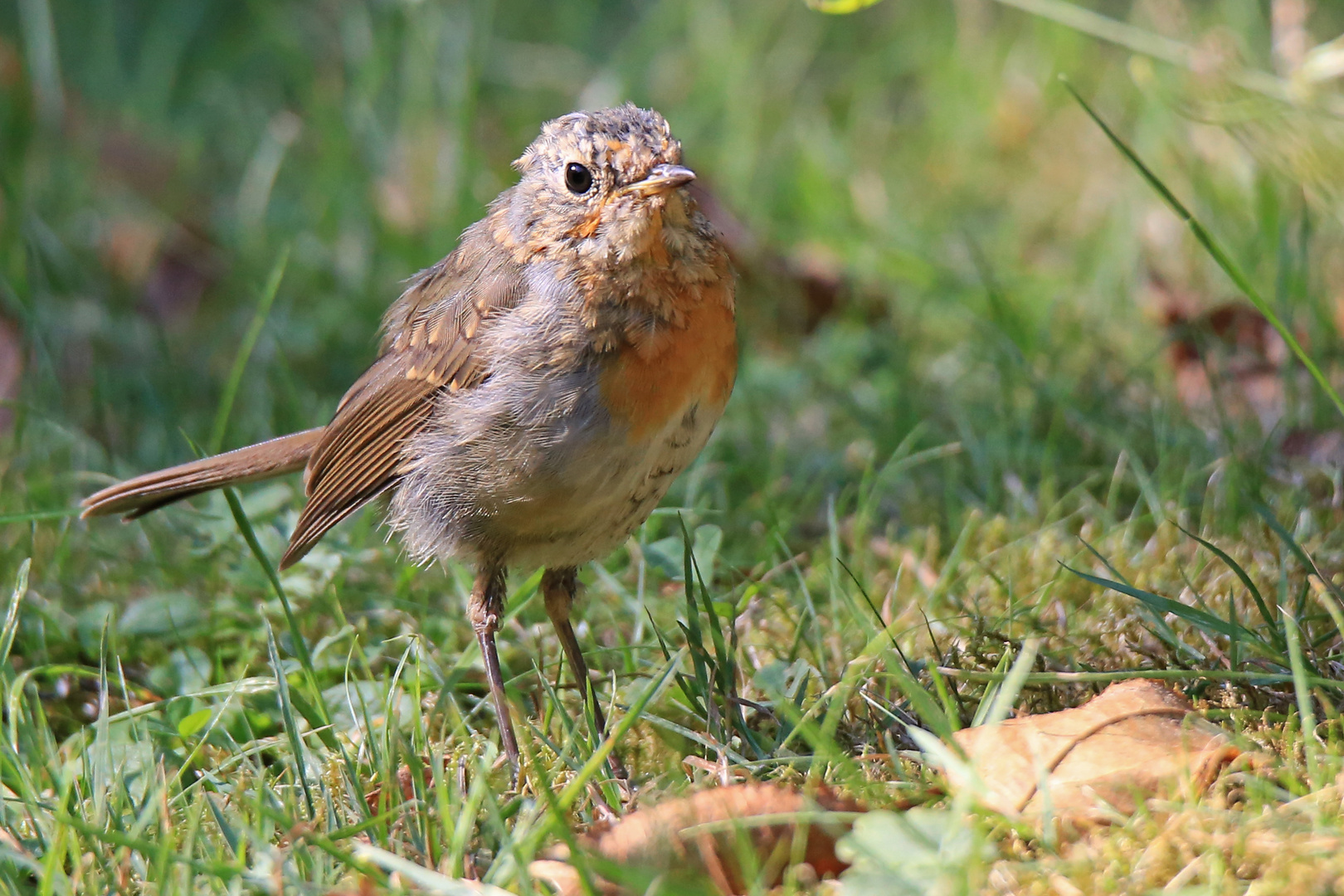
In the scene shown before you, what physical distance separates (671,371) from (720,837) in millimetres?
1006

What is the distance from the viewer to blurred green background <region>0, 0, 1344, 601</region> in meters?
3.73

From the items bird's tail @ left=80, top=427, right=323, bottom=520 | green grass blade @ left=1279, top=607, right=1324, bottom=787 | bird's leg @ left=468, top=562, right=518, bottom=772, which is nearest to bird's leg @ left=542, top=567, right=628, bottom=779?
bird's leg @ left=468, top=562, right=518, bottom=772

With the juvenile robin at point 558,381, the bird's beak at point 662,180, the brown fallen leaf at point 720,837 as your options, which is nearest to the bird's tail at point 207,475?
the juvenile robin at point 558,381

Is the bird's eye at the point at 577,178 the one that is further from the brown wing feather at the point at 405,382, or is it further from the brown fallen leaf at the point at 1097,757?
the brown fallen leaf at the point at 1097,757

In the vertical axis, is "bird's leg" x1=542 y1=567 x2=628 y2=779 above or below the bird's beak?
below

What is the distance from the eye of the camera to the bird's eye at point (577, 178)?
2886 millimetres

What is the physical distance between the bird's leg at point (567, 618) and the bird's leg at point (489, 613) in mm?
131

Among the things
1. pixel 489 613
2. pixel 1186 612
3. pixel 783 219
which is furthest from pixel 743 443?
pixel 1186 612

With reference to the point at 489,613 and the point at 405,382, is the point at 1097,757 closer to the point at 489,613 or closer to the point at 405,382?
the point at 489,613

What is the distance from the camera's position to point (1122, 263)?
481 centimetres

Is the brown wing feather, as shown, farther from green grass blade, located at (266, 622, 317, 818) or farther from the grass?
green grass blade, located at (266, 622, 317, 818)

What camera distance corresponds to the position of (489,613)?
9.73 feet

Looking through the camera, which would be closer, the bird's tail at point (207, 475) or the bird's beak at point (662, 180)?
the bird's beak at point (662, 180)

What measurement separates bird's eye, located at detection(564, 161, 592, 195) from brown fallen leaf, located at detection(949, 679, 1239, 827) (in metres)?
1.41
